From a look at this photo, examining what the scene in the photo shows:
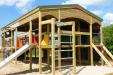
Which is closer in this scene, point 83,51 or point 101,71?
point 101,71

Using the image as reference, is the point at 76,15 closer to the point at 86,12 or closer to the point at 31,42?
the point at 86,12

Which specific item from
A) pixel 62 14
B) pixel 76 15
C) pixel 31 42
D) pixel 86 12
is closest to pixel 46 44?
pixel 31 42

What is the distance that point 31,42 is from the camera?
15.5 metres

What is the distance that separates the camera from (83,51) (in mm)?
23203

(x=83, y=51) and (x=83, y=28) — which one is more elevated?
(x=83, y=28)

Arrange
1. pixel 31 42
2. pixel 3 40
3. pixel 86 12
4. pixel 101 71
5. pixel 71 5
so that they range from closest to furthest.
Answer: pixel 101 71 < pixel 31 42 < pixel 71 5 < pixel 86 12 < pixel 3 40

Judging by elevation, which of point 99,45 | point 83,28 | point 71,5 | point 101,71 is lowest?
point 101,71

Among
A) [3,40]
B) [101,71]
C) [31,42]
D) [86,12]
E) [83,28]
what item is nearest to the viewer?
[101,71]

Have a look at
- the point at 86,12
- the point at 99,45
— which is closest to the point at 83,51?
the point at 99,45

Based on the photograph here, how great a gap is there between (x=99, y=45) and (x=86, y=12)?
9.98ft

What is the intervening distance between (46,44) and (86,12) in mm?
4995

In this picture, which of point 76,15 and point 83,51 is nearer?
point 76,15

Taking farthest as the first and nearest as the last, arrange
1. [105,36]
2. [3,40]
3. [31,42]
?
[105,36]
[3,40]
[31,42]

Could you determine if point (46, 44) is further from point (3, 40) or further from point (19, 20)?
point (3, 40)
